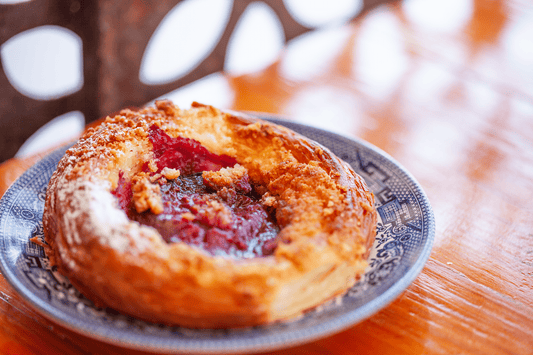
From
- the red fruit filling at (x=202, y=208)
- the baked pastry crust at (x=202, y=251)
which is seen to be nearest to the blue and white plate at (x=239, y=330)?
the baked pastry crust at (x=202, y=251)

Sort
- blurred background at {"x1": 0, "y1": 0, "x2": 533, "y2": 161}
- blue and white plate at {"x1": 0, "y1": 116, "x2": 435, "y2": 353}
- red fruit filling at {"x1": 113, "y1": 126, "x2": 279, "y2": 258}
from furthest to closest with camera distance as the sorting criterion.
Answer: blurred background at {"x1": 0, "y1": 0, "x2": 533, "y2": 161} → red fruit filling at {"x1": 113, "y1": 126, "x2": 279, "y2": 258} → blue and white plate at {"x1": 0, "y1": 116, "x2": 435, "y2": 353}

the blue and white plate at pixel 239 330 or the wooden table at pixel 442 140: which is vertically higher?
the blue and white plate at pixel 239 330

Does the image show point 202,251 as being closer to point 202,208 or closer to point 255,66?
point 202,208

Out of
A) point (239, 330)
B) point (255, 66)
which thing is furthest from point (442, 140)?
point (239, 330)

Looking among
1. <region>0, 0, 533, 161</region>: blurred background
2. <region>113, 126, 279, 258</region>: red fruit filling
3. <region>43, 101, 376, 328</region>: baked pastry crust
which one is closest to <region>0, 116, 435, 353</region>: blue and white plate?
<region>43, 101, 376, 328</region>: baked pastry crust

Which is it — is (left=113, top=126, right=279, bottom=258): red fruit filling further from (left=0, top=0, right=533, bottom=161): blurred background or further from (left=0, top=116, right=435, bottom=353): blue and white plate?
(left=0, top=0, right=533, bottom=161): blurred background

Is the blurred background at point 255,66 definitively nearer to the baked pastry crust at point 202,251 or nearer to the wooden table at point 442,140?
the wooden table at point 442,140
